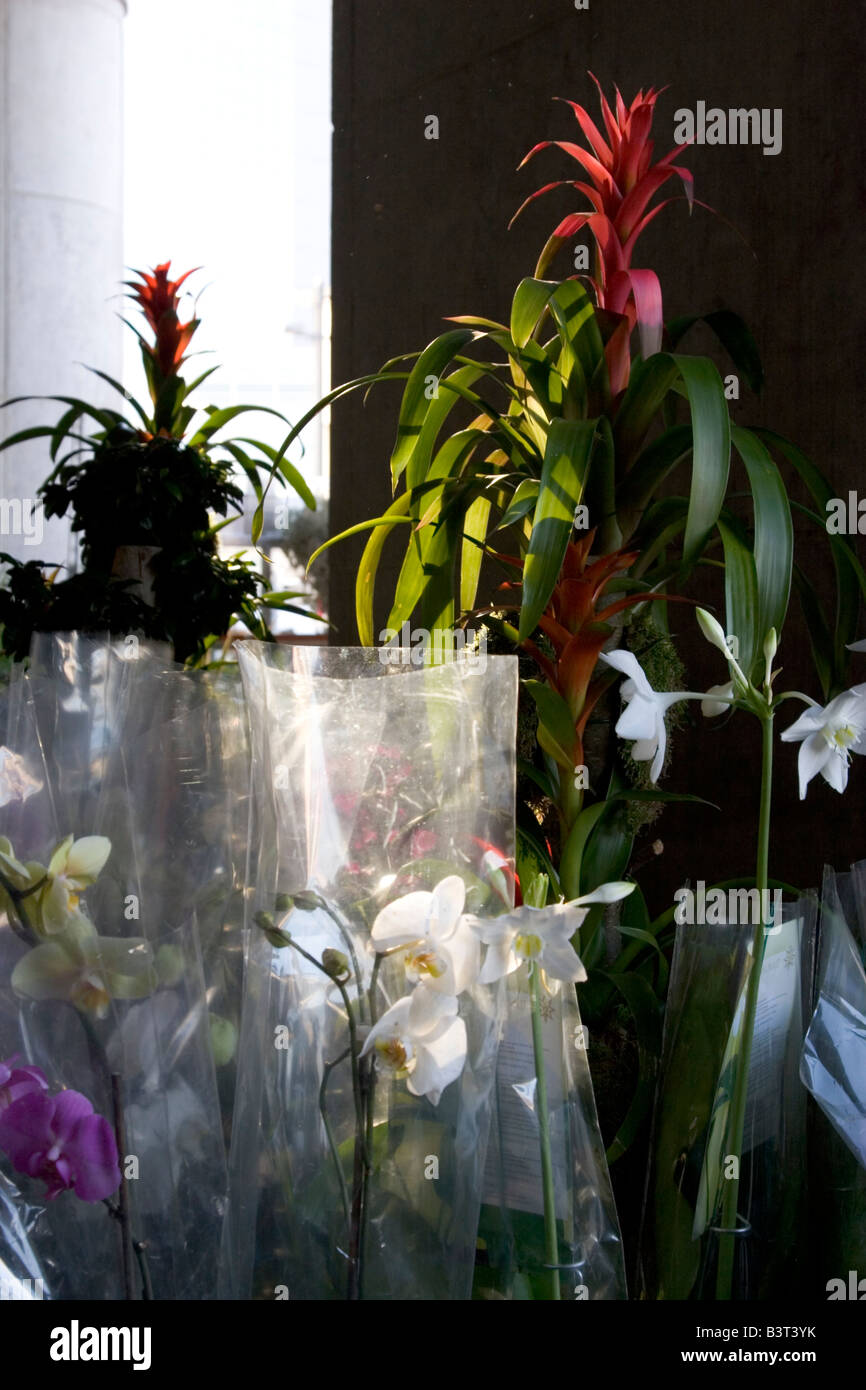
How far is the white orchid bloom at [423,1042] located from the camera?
2.31ft

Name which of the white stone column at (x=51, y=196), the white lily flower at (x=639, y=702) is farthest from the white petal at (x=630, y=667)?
the white stone column at (x=51, y=196)

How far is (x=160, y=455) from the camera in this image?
5.85 ft

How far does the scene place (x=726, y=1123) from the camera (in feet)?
2.69

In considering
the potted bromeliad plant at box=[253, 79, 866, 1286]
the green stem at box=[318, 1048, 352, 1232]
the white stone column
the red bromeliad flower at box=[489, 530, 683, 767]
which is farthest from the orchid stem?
the white stone column

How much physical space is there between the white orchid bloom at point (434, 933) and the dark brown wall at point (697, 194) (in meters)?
0.79

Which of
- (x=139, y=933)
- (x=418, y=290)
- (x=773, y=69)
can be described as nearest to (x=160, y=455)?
(x=418, y=290)

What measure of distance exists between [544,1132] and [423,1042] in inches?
4.3

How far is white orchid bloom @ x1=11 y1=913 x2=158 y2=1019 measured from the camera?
77 cm

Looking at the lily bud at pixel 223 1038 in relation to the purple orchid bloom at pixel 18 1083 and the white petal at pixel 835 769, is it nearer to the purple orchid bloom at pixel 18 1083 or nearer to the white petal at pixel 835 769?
the purple orchid bloom at pixel 18 1083

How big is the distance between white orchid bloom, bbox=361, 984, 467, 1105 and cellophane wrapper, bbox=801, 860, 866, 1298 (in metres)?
0.27

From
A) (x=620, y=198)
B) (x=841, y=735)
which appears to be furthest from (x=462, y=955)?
(x=620, y=198)

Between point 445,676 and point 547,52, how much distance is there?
1274 millimetres

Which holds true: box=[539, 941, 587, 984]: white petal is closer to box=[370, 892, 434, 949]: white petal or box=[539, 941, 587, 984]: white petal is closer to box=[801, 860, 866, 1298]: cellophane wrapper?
box=[370, 892, 434, 949]: white petal

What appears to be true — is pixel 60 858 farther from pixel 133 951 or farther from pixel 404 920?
pixel 404 920
